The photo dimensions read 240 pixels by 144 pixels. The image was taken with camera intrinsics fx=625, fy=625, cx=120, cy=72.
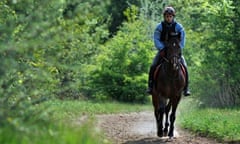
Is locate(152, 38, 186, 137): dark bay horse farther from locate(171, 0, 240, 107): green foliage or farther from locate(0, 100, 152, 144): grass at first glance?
locate(171, 0, 240, 107): green foliage

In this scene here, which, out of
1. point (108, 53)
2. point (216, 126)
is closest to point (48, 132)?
point (216, 126)

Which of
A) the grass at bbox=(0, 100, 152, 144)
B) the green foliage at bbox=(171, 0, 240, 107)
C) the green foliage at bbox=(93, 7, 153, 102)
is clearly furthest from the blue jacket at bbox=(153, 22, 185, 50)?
the green foliage at bbox=(93, 7, 153, 102)

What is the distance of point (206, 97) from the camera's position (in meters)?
26.4

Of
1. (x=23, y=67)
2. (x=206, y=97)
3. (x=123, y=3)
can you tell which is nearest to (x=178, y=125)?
(x=206, y=97)

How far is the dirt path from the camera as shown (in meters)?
14.0

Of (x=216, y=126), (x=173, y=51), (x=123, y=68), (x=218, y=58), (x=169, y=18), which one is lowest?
(x=123, y=68)

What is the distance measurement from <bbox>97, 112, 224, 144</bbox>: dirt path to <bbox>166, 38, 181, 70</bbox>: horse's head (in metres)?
1.79

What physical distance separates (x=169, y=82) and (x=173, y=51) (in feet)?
2.95

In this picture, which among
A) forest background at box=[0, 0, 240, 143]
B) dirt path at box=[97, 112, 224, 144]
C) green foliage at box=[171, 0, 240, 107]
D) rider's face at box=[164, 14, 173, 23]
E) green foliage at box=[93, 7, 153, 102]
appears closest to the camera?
forest background at box=[0, 0, 240, 143]

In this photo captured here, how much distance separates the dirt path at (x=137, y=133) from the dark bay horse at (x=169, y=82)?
538 millimetres

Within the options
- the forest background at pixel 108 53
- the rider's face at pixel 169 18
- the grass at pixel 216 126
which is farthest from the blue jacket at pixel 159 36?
the grass at pixel 216 126

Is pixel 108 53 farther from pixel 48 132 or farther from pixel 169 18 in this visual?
pixel 48 132

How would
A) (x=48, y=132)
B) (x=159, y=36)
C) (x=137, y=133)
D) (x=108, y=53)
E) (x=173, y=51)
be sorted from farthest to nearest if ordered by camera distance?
1. (x=108, y=53)
2. (x=137, y=133)
3. (x=159, y=36)
4. (x=173, y=51)
5. (x=48, y=132)

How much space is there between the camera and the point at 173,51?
13.6 m
